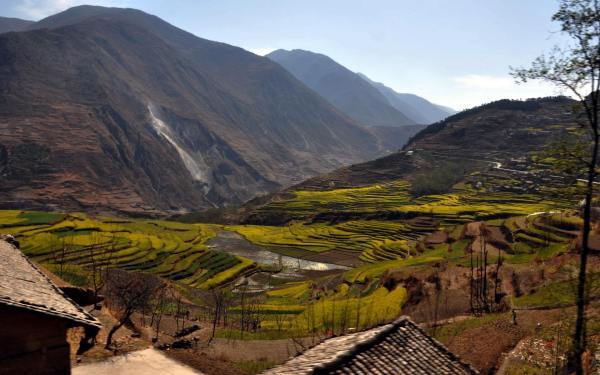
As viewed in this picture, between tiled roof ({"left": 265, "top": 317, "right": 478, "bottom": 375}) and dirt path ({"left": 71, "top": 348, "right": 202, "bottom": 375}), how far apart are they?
11295 mm

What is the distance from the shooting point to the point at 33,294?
1287 cm

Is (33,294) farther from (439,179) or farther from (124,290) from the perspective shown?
(439,179)

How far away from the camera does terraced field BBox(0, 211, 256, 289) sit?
2160 inches

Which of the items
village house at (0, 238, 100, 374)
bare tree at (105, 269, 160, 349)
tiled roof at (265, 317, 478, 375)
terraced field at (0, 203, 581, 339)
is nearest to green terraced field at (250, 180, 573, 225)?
terraced field at (0, 203, 581, 339)

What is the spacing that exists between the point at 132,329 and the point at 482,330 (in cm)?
1991

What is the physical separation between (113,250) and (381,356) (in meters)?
52.2

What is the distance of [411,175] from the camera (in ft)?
474

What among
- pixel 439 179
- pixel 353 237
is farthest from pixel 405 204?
pixel 353 237

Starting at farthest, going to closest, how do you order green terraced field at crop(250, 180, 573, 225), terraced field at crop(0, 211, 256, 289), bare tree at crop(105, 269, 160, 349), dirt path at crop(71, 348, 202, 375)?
green terraced field at crop(250, 180, 573, 225) → terraced field at crop(0, 211, 256, 289) → bare tree at crop(105, 269, 160, 349) → dirt path at crop(71, 348, 202, 375)

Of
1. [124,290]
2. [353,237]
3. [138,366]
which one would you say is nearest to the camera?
[138,366]

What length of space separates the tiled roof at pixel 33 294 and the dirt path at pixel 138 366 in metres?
7.41

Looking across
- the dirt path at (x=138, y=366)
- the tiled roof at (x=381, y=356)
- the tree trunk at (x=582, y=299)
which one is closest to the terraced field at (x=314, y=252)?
the dirt path at (x=138, y=366)

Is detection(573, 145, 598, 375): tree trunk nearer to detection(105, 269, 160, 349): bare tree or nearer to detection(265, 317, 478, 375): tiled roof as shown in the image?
detection(265, 317, 478, 375): tiled roof

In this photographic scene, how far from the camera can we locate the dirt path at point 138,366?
20875 mm
